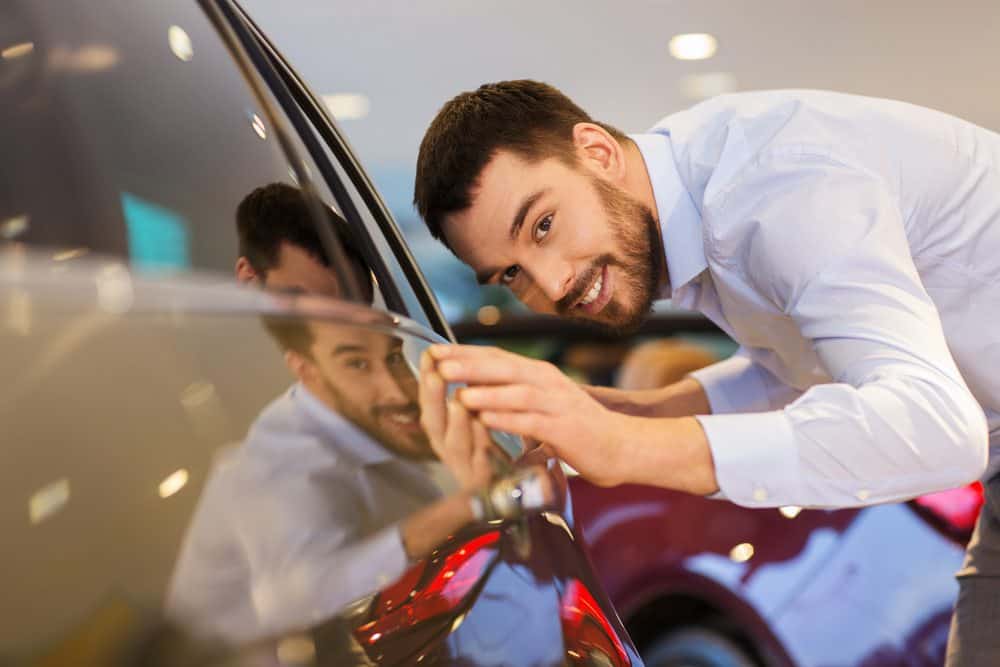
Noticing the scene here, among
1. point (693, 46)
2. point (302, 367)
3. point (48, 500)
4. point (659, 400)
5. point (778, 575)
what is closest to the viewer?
point (48, 500)

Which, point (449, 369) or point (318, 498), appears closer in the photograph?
point (318, 498)

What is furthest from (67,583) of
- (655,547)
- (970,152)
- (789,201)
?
(655,547)

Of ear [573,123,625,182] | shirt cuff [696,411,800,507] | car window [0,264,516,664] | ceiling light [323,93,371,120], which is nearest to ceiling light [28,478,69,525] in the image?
car window [0,264,516,664]

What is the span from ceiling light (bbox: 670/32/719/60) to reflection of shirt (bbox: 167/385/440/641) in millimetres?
2560

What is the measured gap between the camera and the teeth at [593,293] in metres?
1.34

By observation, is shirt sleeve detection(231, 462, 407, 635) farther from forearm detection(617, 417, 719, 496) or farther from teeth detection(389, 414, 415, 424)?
forearm detection(617, 417, 719, 496)

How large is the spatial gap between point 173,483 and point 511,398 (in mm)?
304

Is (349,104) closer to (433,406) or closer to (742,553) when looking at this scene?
(742,553)

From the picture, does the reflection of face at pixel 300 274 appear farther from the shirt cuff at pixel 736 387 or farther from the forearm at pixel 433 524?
the shirt cuff at pixel 736 387

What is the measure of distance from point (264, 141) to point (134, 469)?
368 mm

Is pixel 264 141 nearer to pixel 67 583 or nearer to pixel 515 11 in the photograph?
pixel 67 583

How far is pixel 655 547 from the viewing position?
2.42 m

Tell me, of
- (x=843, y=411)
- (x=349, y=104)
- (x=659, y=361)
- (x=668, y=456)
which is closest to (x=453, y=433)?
(x=668, y=456)

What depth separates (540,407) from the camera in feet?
2.45
